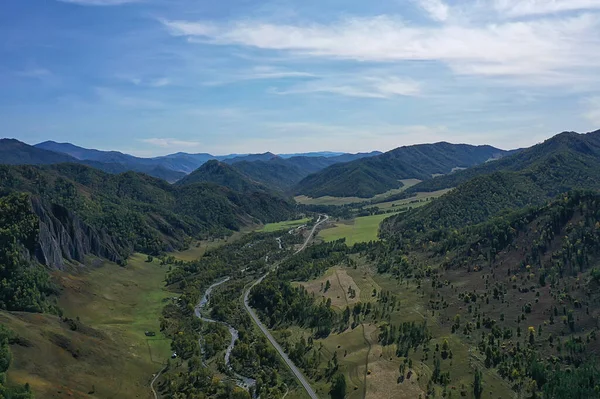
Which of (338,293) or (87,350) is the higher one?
(338,293)

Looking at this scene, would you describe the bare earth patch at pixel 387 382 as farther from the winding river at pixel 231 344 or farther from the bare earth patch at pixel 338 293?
the bare earth patch at pixel 338 293

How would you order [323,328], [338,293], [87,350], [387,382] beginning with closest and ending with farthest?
Answer: [387,382] → [87,350] → [323,328] → [338,293]

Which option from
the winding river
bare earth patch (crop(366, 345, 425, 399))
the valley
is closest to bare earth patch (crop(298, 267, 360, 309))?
the valley

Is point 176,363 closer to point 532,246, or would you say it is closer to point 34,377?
point 34,377

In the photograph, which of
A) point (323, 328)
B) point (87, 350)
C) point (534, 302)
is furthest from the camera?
point (323, 328)

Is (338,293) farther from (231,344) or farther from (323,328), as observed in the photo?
(231,344)

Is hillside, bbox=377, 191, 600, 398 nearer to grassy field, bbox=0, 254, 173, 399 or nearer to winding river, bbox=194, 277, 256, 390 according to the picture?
winding river, bbox=194, 277, 256, 390

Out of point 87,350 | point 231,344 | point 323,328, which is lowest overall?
point 231,344

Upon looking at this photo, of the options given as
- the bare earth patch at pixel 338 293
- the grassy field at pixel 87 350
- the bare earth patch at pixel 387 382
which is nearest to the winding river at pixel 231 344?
the grassy field at pixel 87 350

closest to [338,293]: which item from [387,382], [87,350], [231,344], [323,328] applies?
[323,328]
